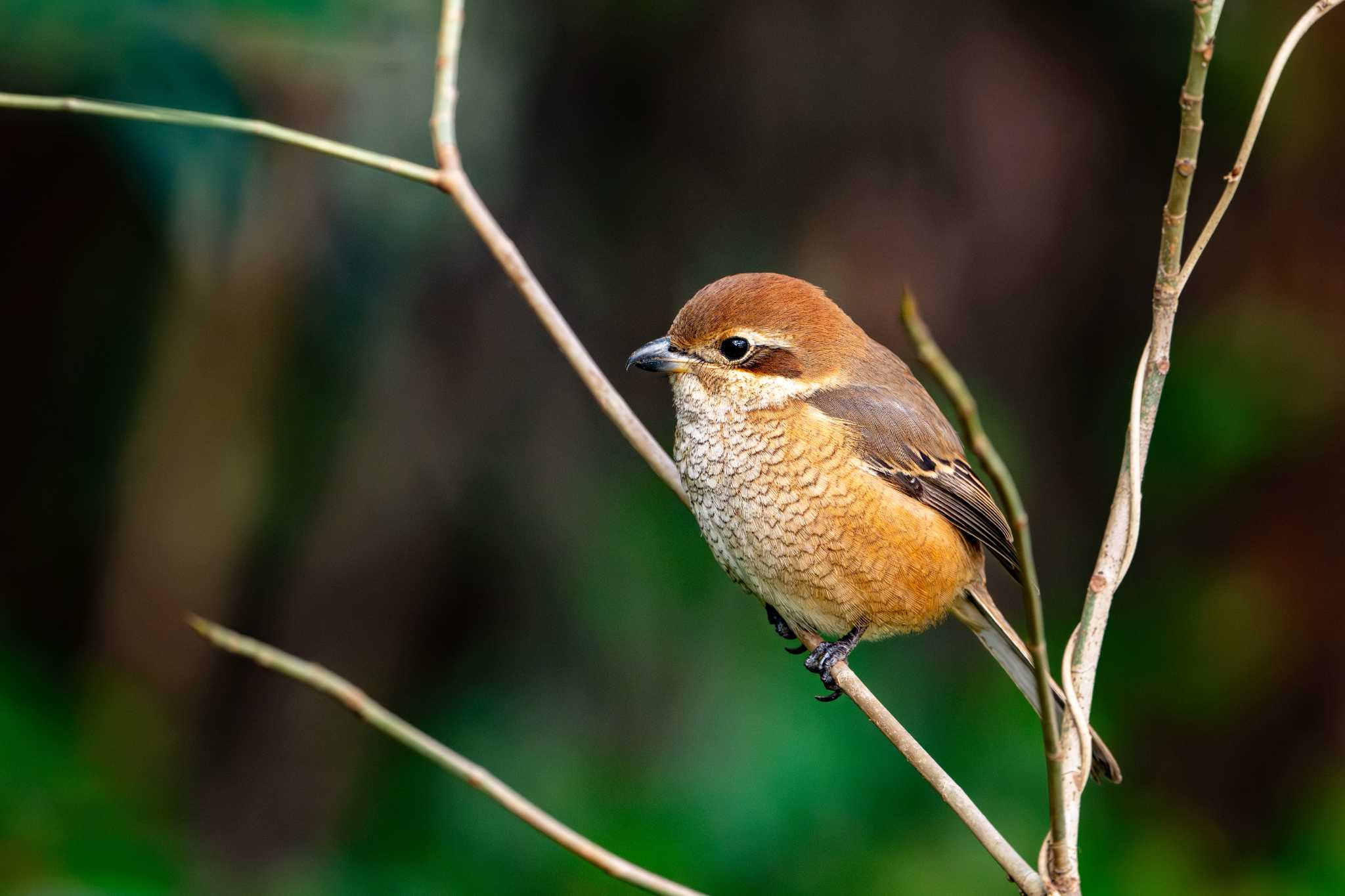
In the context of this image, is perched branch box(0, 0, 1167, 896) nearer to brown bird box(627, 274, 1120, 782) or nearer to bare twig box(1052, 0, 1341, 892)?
bare twig box(1052, 0, 1341, 892)

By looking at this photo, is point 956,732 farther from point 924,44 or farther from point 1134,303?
point 924,44

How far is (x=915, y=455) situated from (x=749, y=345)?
1.81ft

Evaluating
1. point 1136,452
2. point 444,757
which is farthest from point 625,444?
point 444,757

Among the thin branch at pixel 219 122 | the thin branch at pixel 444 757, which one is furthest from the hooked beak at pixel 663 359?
the thin branch at pixel 444 757

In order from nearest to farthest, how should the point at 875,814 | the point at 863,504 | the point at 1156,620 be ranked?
the point at 863,504 < the point at 875,814 < the point at 1156,620

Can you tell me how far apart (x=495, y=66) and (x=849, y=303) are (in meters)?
1.51

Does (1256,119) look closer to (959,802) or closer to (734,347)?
(959,802)

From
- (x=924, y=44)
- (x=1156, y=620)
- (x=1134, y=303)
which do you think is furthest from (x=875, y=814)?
(x=924, y=44)

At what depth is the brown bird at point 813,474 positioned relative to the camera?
315 centimetres

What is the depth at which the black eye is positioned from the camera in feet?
10.7

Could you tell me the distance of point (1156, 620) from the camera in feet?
16.0

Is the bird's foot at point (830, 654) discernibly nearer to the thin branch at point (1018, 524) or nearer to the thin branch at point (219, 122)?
the thin branch at point (1018, 524)

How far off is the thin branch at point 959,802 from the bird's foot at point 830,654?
2.51 ft

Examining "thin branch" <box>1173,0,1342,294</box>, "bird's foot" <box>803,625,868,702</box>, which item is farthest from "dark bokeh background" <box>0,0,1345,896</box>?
"thin branch" <box>1173,0,1342,294</box>
